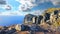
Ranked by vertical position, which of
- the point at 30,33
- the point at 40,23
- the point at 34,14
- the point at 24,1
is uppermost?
the point at 24,1

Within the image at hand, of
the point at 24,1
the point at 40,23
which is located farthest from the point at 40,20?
the point at 24,1

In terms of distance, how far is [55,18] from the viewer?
356 cm

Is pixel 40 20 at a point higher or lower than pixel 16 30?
higher

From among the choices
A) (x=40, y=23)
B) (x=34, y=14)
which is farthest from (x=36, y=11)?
(x=40, y=23)

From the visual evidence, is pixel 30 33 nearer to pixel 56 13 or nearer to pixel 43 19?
pixel 43 19

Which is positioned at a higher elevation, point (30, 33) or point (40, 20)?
point (40, 20)

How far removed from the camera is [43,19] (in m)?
3.58

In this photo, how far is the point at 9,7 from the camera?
3.62 meters

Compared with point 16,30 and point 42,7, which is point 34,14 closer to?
point 42,7

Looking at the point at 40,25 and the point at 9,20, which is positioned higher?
the point at 9,20

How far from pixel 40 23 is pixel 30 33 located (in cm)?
37

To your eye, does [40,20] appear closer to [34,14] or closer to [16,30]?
[34,14]

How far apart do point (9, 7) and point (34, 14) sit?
68cm

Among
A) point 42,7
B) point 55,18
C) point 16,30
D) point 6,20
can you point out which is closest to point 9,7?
point 6,20
